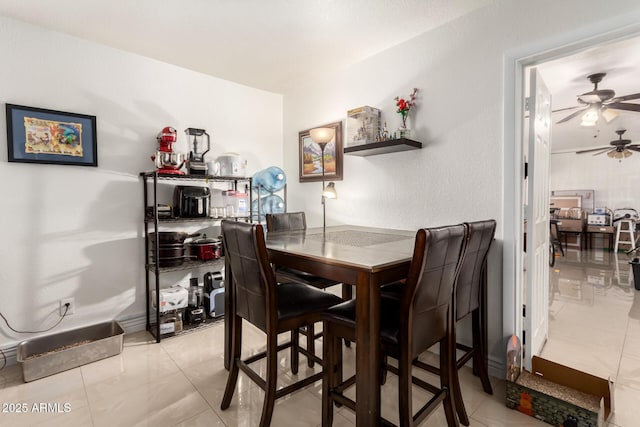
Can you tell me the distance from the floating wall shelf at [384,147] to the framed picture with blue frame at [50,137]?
2.12 m

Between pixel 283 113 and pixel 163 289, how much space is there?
2.38m

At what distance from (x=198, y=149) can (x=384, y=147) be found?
183cm

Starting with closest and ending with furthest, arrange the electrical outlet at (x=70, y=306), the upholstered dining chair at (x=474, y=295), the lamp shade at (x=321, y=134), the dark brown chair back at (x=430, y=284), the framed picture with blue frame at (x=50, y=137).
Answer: the dark brown chair back at (x=430, y=284) → the upholstered dining chair at (x=474, y=295) → the framed picture with blue frame at (x=50, y=137) → the electrical outlet at (x=70, y=306) → the lamp shade at (x=321, y=134)

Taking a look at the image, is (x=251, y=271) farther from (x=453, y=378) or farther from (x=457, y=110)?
(x=457, y=110)

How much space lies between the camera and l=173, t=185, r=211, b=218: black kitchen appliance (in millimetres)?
2779

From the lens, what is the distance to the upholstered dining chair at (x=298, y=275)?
7.00 feet

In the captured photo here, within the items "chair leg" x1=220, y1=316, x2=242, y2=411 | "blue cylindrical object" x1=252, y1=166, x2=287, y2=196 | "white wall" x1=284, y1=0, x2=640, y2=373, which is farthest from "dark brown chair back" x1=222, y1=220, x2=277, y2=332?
"blue cylindrical object" x1=252, y1=166, x2=287, y2=196

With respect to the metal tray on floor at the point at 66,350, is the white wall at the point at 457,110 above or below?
above

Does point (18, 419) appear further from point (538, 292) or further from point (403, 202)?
point (538, 292)

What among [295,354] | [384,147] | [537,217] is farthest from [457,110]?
[295,354]

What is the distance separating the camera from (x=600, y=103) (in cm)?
321

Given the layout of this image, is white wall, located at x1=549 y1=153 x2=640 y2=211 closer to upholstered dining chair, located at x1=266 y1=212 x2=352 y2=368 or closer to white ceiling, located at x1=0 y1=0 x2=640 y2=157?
white ceiling, located at x1=0 y1=0 x2=640 y2=157

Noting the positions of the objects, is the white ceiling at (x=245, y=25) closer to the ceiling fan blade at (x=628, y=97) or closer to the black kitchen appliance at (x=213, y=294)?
the black kitchen appliance at (x=213, y=294)

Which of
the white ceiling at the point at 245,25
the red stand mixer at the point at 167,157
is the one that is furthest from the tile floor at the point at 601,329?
the red stand mixer at the point at 167,157
